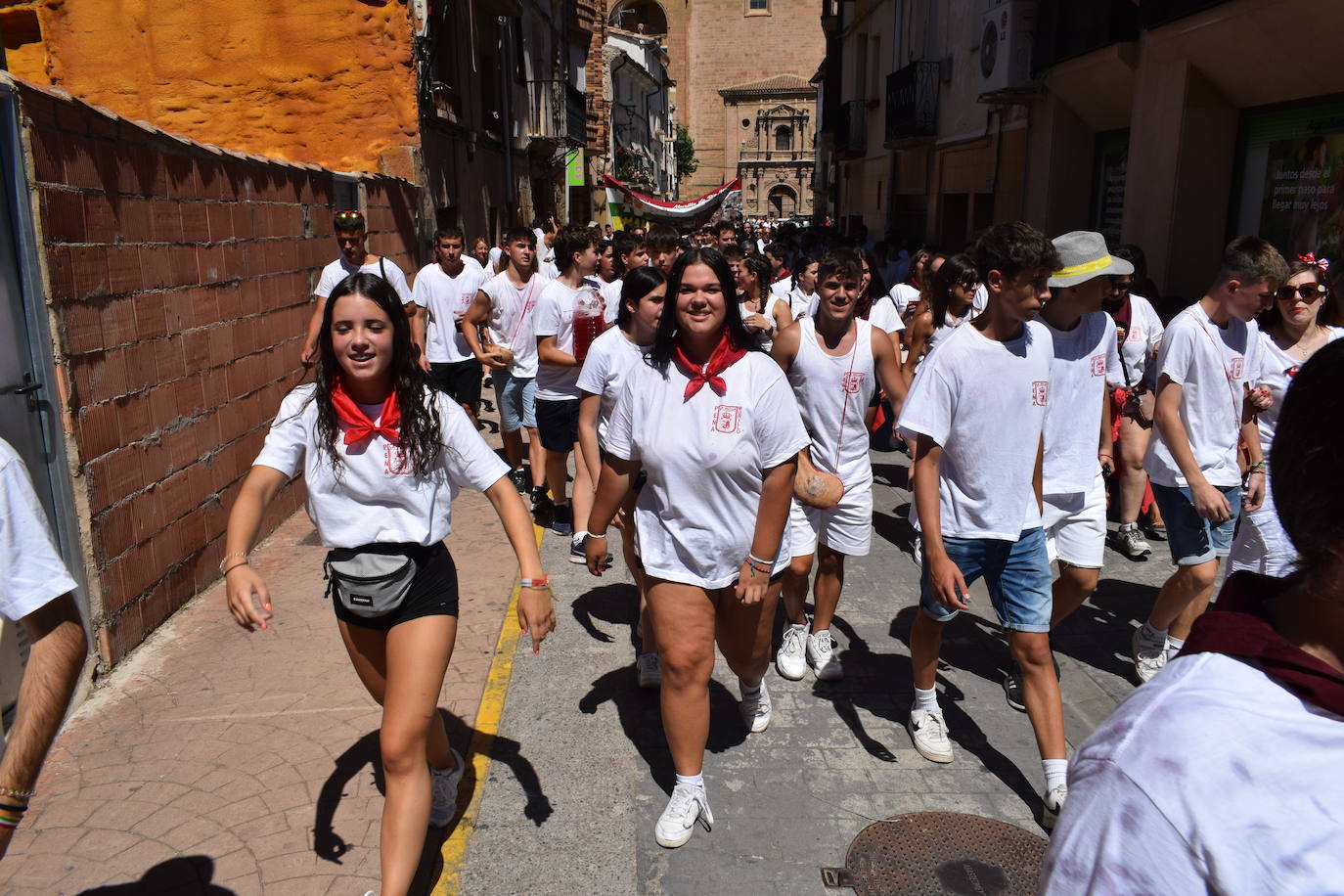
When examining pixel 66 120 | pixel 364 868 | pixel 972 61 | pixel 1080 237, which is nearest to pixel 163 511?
pixel 66 120

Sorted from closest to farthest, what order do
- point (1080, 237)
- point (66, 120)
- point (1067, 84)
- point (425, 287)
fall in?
1. point (1080, 237)
2. point (66, 120)
3. point (425, 287)
4. point (1067, 84)

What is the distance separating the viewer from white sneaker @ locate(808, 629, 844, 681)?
4.92 metres

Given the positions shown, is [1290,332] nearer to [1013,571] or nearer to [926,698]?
[1013,571]

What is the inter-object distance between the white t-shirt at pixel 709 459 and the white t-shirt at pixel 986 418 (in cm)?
56

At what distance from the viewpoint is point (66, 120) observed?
15.8ft

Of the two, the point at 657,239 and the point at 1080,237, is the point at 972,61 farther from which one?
the point at 1080,237

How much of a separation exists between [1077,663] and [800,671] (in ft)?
4.76

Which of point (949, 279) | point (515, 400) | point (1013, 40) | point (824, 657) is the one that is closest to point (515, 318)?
point (515, 400)

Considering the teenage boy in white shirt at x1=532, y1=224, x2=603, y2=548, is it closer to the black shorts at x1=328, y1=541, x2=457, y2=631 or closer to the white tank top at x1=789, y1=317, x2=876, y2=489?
the white tank top at x1=789, y1=317, x2=876, y2=489

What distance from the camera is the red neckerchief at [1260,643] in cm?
105

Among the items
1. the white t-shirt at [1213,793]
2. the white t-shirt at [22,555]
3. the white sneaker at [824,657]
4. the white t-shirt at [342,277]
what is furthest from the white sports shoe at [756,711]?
the white t-shirt at [342,277]

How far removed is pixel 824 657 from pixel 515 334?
3776 mm

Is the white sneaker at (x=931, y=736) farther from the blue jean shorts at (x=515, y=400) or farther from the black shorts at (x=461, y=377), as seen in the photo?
the black shorts at (x=461, y=377)

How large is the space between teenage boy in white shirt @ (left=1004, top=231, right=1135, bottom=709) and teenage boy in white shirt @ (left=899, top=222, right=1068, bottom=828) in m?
0.34
